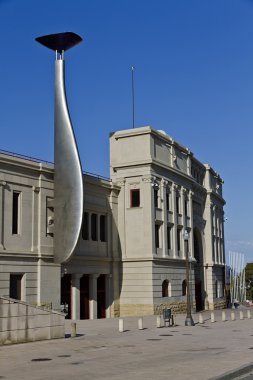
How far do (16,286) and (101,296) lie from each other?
10618 mm

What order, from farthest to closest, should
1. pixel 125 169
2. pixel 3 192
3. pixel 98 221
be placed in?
pixel 125 169 → pixel 98 221 → pixel 3 192

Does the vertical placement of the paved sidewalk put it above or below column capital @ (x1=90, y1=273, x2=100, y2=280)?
below

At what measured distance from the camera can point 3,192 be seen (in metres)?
32.4

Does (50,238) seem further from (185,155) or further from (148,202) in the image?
(185,155)

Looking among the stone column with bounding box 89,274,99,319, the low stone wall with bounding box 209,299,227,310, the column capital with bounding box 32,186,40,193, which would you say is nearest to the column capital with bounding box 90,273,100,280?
the stone column with bounding box 89,274,99,319

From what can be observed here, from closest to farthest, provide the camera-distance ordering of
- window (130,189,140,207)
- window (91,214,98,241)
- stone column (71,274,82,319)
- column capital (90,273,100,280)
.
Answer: stone column (71,274,82,319) → column capital (90,273,100,280) → window (91,214,98,241) → window (130,189,140,207)

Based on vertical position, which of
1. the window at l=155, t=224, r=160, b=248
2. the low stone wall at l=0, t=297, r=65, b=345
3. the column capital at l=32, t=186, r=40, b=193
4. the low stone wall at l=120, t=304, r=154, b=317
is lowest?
the low stone wall at l=120, t=304, r=154, b=317

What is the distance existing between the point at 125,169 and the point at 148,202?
11.7 feet

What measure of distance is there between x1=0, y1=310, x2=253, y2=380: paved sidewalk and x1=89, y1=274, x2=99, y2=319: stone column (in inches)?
531

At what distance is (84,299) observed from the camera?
1569 inches

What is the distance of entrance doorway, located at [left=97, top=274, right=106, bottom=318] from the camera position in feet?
136

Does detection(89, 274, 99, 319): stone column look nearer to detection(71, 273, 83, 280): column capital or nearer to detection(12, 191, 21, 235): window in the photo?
detection(71, 273, 83, 280): column capital

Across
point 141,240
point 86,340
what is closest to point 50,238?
point 141,240

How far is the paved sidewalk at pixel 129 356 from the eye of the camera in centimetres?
1370
